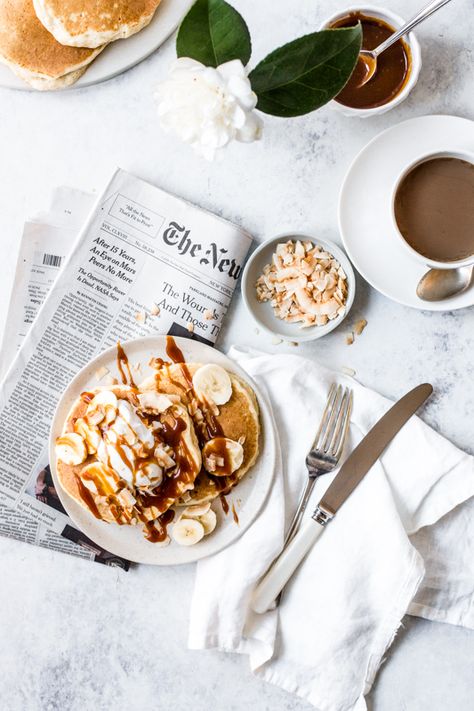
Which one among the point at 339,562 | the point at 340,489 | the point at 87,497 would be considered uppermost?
the point at 340,489

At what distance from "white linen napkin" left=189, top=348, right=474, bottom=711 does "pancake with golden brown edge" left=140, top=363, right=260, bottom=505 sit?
8cm

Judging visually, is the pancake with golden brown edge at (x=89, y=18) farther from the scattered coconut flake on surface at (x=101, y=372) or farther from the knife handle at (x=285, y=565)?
the knife handle at (x=285, y=565)

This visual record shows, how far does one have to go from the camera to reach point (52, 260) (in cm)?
143

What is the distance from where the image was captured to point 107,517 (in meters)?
1.29

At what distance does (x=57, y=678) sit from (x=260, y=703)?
0.42 metres

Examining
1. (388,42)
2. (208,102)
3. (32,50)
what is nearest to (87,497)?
(208,102)

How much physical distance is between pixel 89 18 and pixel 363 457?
3.19 ft

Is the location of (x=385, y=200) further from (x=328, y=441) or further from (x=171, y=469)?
(x=171, y=469)

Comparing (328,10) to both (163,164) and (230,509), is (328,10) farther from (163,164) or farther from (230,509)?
(230,509)

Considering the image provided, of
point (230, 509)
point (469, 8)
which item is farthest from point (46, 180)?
point (469, 8)

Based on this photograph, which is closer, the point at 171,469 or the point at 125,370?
the point at 171,469

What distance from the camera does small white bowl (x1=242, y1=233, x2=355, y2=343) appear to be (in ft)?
4.33

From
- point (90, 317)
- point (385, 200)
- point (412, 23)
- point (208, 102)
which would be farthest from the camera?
point (90, 317)

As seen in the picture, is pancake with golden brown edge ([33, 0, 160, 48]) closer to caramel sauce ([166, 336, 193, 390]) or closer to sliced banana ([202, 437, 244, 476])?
caramel sauce ([166, 336, 193, 390])
